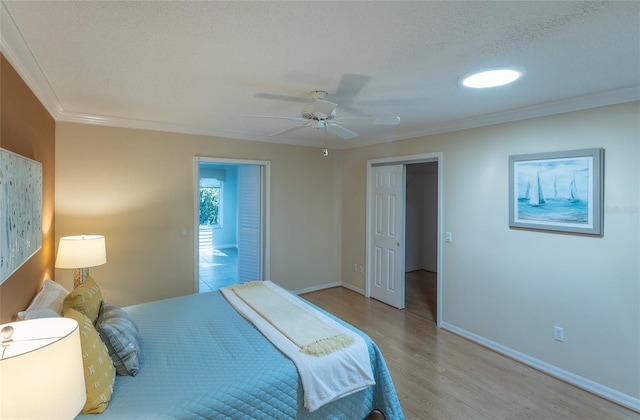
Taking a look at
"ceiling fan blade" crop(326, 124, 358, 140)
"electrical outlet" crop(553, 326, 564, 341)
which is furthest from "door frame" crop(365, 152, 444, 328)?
"ceiling fan blade" crop(326, 124, 358, 140)

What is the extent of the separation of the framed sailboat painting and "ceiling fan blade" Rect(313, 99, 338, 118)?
1939mm

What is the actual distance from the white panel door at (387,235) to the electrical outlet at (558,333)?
1773 millimetres

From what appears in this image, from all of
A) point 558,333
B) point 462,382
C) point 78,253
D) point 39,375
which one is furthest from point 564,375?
point 78,253

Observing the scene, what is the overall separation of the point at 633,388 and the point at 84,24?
4254mm

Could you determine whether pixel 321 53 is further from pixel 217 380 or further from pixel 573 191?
pixel 573 191

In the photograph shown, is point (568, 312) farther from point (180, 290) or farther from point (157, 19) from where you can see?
point (180, 290)

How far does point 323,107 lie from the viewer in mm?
2229

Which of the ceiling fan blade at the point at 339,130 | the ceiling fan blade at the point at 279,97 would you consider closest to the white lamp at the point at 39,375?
the ceiling fan blade at the point at 279,97

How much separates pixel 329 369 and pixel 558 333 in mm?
2225

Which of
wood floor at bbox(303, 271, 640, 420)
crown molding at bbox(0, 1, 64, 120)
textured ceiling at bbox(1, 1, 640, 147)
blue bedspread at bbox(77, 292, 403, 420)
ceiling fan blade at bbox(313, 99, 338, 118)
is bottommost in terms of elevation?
wood floor at bbox(303, 271, 640, 420)

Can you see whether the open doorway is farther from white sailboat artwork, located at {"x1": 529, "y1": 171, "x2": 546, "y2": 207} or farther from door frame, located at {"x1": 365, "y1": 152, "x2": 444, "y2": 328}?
white sailboat artwork, located at {"x1": 529, "y1": 171, "x2": 546, "y2": 207}

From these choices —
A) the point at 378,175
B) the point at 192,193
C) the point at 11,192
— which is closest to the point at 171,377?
the point at 11,192

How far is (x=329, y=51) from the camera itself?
1725 millimetres

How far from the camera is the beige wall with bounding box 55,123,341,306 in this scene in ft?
10.5
